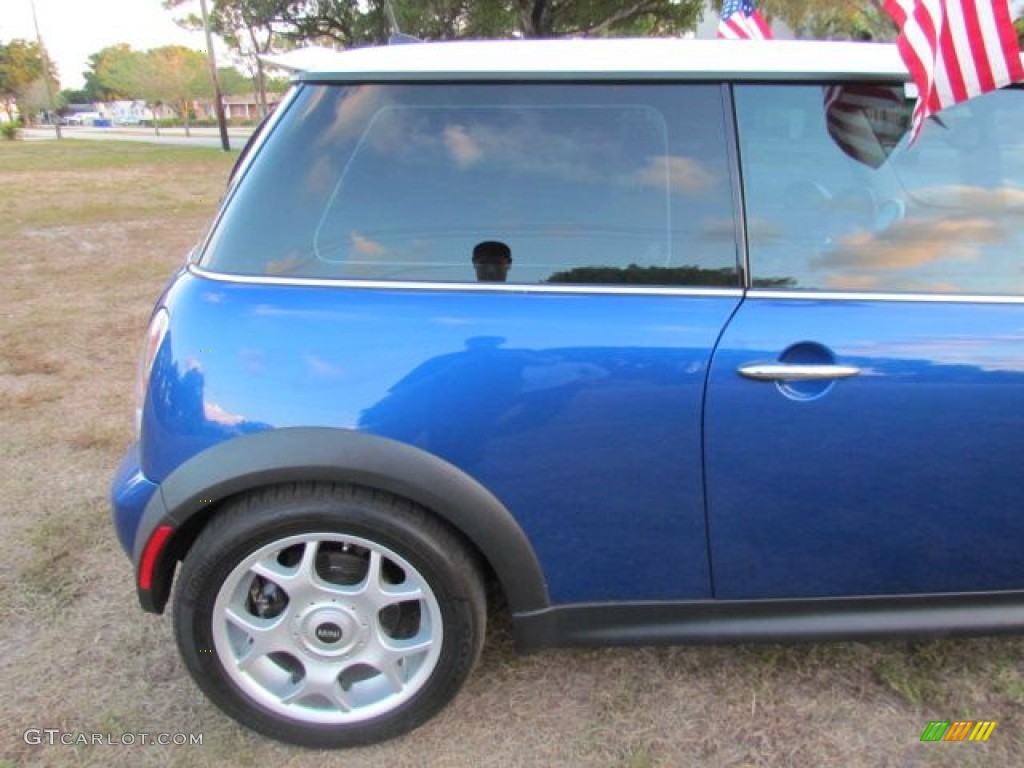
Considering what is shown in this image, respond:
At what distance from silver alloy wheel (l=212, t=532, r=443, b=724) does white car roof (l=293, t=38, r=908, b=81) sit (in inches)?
43.5

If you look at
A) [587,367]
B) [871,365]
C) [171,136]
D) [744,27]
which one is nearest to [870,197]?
[871,365]

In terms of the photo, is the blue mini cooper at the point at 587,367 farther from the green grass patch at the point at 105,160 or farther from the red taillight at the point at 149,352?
the green grass patch at the point at 105,160

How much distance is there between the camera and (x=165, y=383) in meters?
1.75

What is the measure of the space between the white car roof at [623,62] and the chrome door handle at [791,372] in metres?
0.67

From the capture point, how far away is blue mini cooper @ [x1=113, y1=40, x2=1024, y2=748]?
168 cm

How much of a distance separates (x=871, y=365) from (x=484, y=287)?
860 millimetres

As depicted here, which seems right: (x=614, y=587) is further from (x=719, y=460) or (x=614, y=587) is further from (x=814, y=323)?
(x=814, y=323)

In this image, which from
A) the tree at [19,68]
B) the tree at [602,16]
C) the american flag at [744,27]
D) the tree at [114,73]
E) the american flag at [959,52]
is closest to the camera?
the american flag at [959,52]

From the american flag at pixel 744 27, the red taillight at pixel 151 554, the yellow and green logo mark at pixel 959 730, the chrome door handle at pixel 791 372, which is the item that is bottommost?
the yellow and green logo mark at pixel 959 730

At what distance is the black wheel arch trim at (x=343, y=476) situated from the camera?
5.49 ft

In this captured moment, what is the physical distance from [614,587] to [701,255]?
2.66 ft

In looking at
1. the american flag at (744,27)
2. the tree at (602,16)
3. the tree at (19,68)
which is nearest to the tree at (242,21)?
the tree at (602,16)

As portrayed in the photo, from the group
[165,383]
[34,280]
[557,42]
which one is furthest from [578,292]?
[34,280]

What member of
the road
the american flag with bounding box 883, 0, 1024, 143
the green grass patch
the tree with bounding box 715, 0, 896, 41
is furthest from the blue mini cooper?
the road
